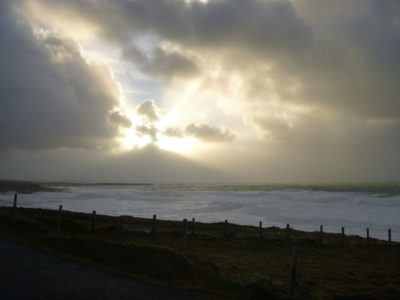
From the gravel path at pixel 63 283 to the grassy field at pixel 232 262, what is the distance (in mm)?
895

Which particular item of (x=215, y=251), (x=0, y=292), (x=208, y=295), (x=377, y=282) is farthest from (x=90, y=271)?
(x=377, y=282)

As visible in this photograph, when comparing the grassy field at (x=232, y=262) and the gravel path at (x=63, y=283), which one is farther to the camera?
the grassy field at (x=232, y=262)

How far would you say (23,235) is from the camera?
17375 mm

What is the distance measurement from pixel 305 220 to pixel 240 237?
22.5 m

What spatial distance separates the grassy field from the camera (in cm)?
991

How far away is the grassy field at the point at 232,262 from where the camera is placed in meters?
9.91

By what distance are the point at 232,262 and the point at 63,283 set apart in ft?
23.6

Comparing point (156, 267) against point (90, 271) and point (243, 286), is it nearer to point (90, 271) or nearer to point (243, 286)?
point (90, 271)

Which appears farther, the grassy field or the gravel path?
the grassy field

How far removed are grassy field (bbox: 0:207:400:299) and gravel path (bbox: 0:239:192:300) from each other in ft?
2.94

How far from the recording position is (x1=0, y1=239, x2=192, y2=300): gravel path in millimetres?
8180

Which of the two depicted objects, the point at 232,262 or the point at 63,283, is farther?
the point at 232,262

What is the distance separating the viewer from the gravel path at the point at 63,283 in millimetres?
8180

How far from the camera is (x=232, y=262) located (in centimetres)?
1373
